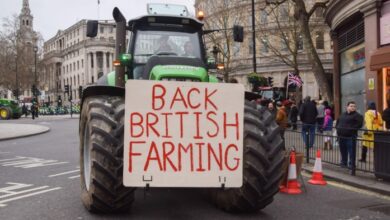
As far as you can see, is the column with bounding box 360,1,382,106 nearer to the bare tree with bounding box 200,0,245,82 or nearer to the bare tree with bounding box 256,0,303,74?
the bare tree with bounding box 256,0,303,74

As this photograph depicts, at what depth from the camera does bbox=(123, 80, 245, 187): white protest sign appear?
5328 millimetres

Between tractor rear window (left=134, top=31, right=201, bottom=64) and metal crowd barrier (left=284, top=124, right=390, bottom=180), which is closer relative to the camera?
tractor rear window (left=134, top=31, right=201, bottom=64)

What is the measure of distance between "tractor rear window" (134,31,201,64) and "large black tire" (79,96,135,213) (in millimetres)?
1707

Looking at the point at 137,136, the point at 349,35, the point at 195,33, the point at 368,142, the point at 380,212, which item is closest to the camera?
the point at 137,136

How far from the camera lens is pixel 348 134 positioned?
1091cm

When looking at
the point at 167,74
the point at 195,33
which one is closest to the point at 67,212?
the point at 167,74

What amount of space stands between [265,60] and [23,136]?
4232cm

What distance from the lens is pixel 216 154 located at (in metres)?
5.44

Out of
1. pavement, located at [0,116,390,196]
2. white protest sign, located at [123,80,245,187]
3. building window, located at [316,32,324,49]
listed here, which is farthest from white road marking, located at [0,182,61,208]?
building window, located at [316,32,324,49]

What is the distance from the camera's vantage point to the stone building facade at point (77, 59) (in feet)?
412

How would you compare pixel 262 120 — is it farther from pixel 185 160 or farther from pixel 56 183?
pixel 56 183

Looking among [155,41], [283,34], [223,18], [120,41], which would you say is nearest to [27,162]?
[120,41]

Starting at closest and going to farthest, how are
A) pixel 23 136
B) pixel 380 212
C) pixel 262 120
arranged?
pixel 262 120
pixel 380 212
pixel 23 136

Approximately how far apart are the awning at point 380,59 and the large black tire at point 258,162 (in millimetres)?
11057
